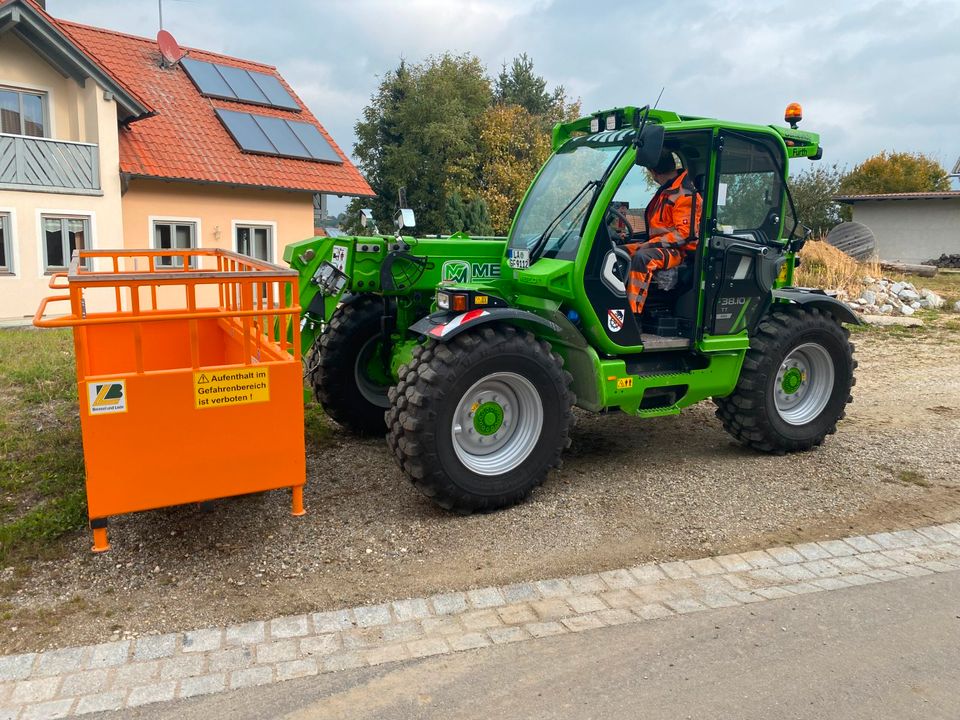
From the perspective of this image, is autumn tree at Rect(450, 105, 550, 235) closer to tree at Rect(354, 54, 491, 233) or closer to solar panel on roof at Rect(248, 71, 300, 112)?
tree at Rect(354, 54, 491, 233)

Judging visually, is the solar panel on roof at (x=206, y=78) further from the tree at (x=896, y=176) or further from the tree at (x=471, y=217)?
the tree at (x=896, y=176)

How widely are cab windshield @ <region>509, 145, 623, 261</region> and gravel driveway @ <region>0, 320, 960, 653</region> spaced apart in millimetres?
1733

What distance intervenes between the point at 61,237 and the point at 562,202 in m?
15.1

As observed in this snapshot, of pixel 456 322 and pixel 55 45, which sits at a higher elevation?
pixel 55 45

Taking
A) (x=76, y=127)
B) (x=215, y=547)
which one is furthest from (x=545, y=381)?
(x=76, y=127)

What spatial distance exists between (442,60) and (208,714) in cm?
4071

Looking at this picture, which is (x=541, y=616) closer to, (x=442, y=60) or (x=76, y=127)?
(x=76, y=127)

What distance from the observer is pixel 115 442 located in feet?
12.4

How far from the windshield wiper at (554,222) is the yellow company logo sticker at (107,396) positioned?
2.96 meters

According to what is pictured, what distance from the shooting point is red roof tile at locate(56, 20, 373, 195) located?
58.3 feet

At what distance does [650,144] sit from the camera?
15.8 ft

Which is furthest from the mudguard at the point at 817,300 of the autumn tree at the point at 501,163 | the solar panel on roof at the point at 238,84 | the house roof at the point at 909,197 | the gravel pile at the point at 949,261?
the autumn tree at the point at 501,163

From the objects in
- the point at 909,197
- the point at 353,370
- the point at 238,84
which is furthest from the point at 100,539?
the point at 909,197

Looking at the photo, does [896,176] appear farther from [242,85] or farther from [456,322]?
[456,322]
